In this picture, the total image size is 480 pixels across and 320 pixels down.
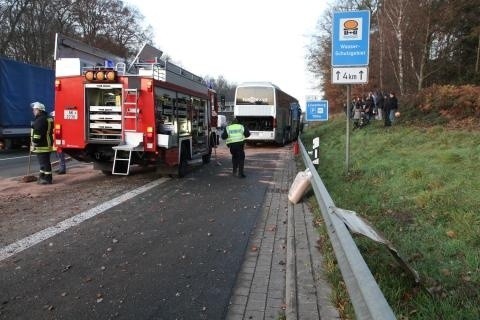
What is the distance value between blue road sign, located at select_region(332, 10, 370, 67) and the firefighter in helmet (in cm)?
658

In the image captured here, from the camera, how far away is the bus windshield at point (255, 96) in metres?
25.6

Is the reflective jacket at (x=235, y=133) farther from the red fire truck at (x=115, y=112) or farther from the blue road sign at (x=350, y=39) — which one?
the blue road sign at (x=350, y=39)

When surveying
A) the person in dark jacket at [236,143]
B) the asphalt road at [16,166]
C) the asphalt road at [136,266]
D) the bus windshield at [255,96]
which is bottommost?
the asphalt road at [136,266]

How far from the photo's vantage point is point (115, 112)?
1099 cm

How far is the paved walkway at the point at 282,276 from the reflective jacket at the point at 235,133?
526cm

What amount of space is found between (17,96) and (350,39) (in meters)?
14.4

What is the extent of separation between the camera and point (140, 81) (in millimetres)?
10664

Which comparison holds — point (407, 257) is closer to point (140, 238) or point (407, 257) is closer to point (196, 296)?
point (196, 296)

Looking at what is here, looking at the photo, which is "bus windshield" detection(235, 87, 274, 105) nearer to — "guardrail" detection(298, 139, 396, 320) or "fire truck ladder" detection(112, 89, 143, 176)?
"fire truck ladder" detection(112, 89, 143, 176)

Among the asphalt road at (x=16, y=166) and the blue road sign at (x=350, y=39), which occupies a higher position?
the blue road sign at (x=350, y=39)

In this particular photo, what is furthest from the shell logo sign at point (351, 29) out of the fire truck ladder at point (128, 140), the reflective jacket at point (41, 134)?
the reflective jacket at point (41, 134)

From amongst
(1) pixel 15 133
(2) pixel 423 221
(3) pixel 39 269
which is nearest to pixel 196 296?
(3) pixel 39 269

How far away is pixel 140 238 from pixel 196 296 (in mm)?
2125

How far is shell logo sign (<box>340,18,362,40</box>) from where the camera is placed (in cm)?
1012
